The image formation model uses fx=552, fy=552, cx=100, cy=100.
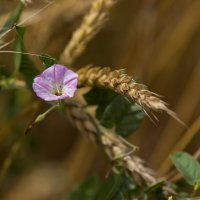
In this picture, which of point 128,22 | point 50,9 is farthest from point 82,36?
point 128,22

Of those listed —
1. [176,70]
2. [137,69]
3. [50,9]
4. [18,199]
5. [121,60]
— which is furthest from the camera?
[18,199]

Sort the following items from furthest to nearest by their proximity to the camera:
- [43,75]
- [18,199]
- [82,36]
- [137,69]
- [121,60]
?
[18,199] < [121,60] < [137,69] < [82,36] < [43,75]

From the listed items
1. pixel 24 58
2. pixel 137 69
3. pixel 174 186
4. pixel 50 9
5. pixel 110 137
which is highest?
pixel 50 9

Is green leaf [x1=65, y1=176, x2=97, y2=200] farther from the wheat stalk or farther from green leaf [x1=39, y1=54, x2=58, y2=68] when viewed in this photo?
green leaf [x1=39, y1=54, x2=58, y2=68]

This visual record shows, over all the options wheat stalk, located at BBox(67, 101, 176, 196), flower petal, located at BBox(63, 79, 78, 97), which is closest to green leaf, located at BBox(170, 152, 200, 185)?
wheat stalk, located at BBox(67, 101, 176, 196)

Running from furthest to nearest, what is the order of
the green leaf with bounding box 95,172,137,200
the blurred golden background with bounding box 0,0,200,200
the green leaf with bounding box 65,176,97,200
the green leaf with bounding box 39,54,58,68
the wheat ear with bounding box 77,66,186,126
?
the blurred golden background with bounding box 0,0,200,200
the green leaf with bounding box 65,176,97,200
the green leaf with bounding box 95,172,137,200
the green leaf with bounding box 39,54,58,68
the wheat ear with bounding box 77,66,186,126

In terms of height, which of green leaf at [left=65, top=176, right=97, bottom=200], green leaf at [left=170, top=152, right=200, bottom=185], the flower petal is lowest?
green leaf at [left=170, top=152, right=200, bottom=185]

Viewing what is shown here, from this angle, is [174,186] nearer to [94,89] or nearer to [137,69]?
[94,89]

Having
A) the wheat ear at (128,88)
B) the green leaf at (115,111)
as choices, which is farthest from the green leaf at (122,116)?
the wheat ear at (128,88)
